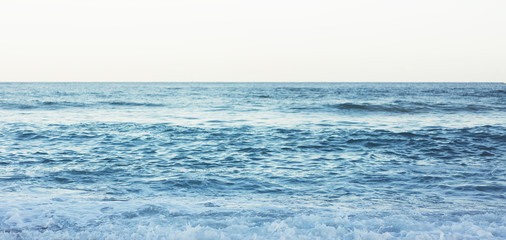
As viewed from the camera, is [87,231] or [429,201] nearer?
[87,231]

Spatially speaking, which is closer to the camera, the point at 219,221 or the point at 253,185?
the point at 219,221

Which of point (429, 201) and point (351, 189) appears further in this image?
point (351, 189)

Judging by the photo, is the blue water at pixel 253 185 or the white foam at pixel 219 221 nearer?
the white foam at pixel 219 221

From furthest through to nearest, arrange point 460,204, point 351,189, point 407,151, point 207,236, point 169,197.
A: point 407,151 → point 351,189 → point 169,197 → point 460,204 → point 207,236

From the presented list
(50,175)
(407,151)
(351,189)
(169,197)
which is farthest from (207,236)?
(407,151)

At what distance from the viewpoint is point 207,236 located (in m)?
4.67

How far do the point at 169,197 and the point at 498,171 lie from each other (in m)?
6.88

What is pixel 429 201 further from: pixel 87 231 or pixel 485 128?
pixel 485 128

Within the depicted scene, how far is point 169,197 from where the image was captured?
6.50 metres

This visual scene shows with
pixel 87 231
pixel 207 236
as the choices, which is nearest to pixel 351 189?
pixel 207 236

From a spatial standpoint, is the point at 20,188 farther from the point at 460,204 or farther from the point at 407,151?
the point at 407,151

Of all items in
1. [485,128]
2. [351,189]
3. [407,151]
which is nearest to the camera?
[351,189]

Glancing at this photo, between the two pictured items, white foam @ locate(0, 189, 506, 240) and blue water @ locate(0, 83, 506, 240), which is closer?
white foam @ locate(0, 189, 506, 240)

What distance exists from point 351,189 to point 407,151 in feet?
14.8
